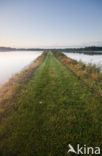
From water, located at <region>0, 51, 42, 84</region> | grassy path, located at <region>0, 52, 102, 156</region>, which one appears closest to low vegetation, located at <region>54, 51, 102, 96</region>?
grassy path, located at <region>0, 52, 102, 156</region>

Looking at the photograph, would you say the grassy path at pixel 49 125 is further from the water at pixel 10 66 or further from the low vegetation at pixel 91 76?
the water at pixel 10 66

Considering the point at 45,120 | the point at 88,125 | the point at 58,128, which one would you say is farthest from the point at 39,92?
the point at 88,125

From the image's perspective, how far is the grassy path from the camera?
257 cm

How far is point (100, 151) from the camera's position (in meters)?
2.51

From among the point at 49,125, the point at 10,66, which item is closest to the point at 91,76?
the point at 49,125

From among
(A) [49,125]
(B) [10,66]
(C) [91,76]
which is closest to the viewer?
(A) [49,125]

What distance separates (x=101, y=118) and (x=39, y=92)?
11.1 ft

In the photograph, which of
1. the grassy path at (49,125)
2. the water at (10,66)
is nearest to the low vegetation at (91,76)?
the grassy path at (49,125)

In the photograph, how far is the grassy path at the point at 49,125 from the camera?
8.43 ft

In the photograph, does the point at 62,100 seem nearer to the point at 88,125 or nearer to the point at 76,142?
the point at 88,125

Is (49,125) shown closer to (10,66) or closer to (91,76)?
(91,76)

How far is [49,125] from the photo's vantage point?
3227mm

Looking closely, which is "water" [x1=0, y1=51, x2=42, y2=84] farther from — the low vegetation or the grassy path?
the low vegetation

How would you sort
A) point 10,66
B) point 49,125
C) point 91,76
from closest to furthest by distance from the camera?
point 49,125
point 91,76
point 10,66
